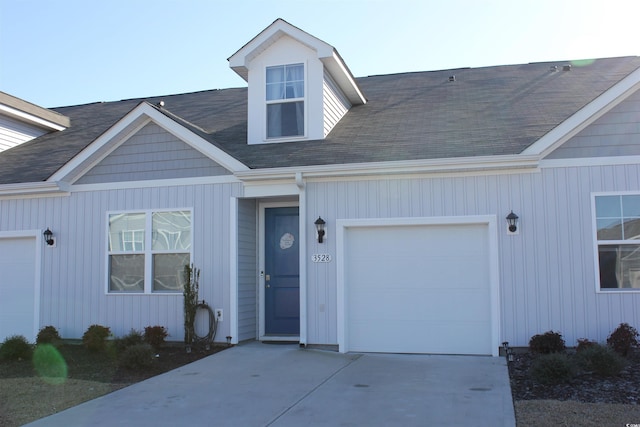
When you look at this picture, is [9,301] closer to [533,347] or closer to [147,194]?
[147,194]

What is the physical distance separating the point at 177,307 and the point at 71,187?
10.1 ft

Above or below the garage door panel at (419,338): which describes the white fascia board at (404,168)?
above

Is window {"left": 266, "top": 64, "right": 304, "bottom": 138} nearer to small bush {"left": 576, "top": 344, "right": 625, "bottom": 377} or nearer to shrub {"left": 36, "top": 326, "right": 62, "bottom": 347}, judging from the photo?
shrub {"left": 36, "top": 326, "right": 62, "bottom": 347}

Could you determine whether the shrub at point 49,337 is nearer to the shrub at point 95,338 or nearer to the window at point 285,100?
the shrub at point 95,338

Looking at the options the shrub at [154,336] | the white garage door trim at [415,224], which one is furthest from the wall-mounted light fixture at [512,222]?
the shrub at [154,336]

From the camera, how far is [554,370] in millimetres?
7004

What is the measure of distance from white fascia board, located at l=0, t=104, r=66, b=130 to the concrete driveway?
8213 mm

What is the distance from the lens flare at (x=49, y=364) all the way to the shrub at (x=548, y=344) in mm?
6370

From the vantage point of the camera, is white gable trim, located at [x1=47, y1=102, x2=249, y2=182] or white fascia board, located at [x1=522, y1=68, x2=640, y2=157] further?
white gable trim, located at [x1=47, y1=102, x2=249, y2=182]

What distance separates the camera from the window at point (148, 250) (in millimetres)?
10878

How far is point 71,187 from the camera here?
452 inches

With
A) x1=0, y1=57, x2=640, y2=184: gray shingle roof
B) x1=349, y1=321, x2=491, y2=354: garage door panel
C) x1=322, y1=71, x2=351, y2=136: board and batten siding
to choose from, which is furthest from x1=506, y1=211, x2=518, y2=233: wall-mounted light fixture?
x1=322, y1=71, x2=351, y2=136: board and batten siding

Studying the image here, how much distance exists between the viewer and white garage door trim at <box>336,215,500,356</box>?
30.2 ft

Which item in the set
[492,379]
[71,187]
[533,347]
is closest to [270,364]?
[492,379]
